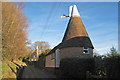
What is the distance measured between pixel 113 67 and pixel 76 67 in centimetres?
676

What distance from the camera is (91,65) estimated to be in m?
14.4

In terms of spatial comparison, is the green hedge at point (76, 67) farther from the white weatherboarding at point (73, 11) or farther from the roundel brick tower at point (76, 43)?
the white weatherboarding at point (73, 11)

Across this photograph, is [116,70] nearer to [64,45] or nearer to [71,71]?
[71,71]

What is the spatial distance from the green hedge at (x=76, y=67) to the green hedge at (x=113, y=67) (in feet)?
19.2

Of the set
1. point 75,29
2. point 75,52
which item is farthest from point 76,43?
point 75,29

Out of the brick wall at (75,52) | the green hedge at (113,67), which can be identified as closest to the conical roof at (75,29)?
the brick wall at (75,52)

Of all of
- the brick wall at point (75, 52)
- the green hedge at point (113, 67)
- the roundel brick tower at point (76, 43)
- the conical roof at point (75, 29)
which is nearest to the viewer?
the green hedge at point (113, 67)

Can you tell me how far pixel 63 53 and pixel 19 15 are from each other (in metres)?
8.17

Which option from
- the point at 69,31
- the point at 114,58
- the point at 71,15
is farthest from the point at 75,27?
the point at 114,58

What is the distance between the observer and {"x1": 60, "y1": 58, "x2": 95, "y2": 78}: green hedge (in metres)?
13.4

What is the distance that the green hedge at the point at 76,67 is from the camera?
1336 centimetres

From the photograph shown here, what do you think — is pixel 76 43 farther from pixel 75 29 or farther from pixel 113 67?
pixel 113 67

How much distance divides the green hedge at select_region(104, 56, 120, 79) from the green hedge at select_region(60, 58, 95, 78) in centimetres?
585

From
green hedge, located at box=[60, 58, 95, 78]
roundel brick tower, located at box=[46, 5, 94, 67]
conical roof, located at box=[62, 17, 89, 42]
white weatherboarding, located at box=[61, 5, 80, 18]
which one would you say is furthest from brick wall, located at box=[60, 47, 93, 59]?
white weatherboarding, located at box=[61, 5, 80, 18]
